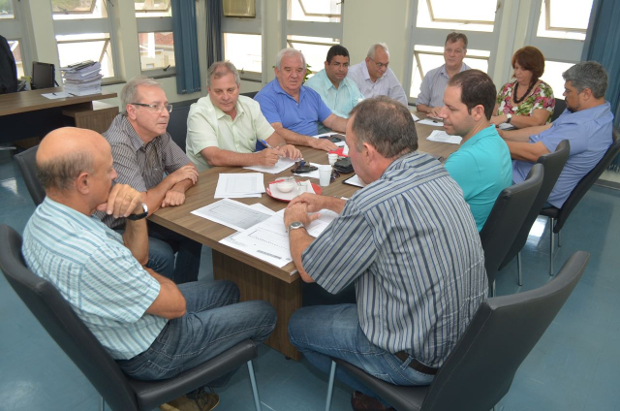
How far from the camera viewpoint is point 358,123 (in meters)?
1.39

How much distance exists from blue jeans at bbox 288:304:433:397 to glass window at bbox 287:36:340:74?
4785 mm

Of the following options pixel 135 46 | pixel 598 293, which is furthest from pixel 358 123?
pixel 135 46

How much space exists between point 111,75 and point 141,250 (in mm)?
5105

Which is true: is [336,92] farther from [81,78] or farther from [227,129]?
[81,78]

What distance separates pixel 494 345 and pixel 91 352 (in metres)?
0.96

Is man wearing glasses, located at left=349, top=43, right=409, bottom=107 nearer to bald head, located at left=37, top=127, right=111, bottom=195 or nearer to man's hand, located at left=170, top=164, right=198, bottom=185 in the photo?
man's hand, located at left=170, top=164, right=198, bottom=185

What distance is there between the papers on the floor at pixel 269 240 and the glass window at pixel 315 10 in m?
4.49

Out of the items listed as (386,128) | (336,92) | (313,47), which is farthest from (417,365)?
(313,47)

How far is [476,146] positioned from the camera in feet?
6.25

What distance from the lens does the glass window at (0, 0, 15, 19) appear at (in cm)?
488

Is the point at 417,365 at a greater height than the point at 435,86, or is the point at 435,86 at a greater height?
the point at 435,86

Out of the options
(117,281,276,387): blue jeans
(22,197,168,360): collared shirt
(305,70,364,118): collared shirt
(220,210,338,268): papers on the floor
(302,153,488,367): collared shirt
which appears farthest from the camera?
(305,70,364,118): collared shirt

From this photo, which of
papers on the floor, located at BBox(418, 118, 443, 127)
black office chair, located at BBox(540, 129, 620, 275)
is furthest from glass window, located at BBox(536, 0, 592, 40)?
black office chair, located at BBox(540, 129, 620, 275)

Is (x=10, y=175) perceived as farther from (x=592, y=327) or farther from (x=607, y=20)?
(x=607, y=20)
